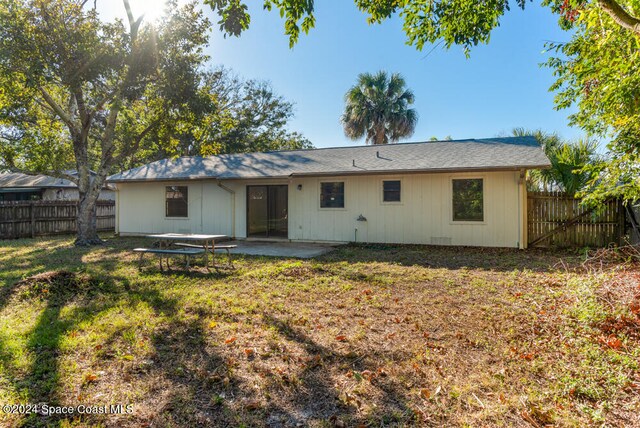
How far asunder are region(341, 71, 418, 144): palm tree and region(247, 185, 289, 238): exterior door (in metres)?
8.92

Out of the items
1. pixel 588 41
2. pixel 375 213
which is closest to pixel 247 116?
pixel 375 213

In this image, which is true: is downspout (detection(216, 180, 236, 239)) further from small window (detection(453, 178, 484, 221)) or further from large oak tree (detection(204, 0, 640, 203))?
large oak tree (detection(204, 0, 640, 203))

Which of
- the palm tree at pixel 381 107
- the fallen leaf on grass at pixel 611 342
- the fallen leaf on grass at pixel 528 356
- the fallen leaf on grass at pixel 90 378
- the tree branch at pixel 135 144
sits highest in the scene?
the palm tree at pixel 381 107

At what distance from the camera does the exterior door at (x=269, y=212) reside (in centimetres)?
1363

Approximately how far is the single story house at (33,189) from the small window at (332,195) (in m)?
13.2

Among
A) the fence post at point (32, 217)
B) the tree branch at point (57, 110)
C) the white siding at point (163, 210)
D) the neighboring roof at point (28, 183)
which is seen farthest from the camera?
the neighboring roof at point (28, 183)

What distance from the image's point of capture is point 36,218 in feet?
49.2

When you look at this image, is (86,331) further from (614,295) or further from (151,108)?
(151,108)

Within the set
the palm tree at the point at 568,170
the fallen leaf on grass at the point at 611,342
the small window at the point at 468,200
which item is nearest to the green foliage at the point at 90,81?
the small window at the point at 468,200

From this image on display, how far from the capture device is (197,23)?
12.1 meters

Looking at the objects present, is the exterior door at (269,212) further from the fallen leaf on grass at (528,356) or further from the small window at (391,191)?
the fallen leaf on grass at (528,356)

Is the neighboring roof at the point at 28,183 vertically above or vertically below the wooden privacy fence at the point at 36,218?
above

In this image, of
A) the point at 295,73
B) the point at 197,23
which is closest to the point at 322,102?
the point at 295,73

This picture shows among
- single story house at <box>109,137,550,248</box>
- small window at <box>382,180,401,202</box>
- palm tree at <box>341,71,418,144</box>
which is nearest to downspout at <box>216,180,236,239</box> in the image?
single story house at <box>109,137,550,248</box>
